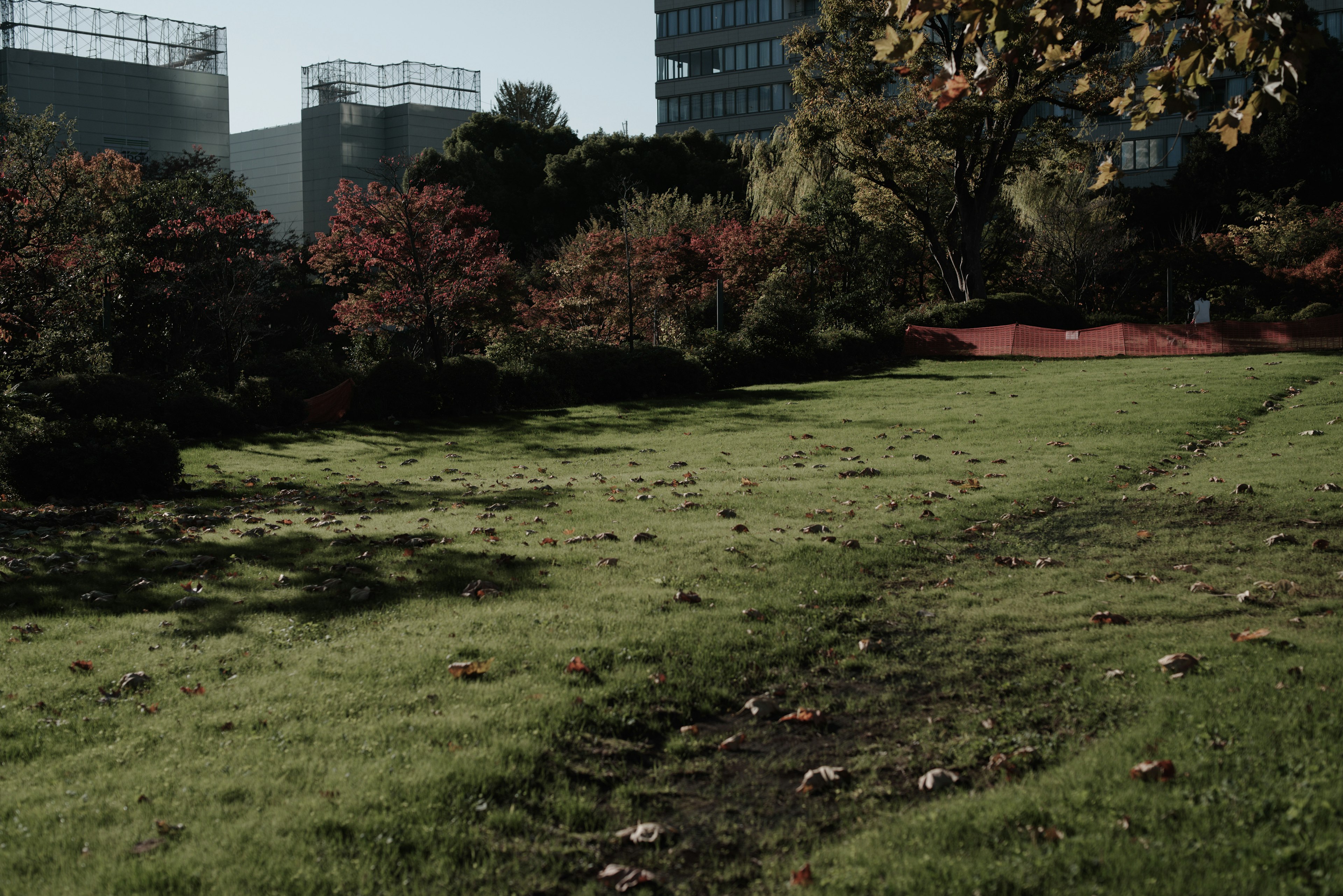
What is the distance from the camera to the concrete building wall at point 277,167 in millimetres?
85062

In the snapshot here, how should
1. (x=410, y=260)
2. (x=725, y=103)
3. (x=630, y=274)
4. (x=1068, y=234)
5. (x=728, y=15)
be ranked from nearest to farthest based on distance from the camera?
1. (x=410, y=260)
2. (x=630, y=274)
3. (x=1068, y=234)
4. (x=728, y=15)
5. (x=725, y=103)

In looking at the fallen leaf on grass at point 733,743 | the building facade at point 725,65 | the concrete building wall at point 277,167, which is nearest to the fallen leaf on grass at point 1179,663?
the fallen leaf on grass at point 733,743

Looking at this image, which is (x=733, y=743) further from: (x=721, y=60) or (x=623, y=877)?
(x=721, y=60)

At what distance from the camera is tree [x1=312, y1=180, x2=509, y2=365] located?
24.1 meters

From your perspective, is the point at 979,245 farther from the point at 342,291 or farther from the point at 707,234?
the point at 342,291

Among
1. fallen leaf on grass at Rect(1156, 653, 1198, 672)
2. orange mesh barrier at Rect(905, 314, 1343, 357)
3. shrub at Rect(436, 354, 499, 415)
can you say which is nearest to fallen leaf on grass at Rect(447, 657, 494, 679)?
fallen leaf on grass at Rect(1156, 653, 1198, 672)

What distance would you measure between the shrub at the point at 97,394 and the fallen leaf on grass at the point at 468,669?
41.2 ft

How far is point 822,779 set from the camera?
12.8 feet

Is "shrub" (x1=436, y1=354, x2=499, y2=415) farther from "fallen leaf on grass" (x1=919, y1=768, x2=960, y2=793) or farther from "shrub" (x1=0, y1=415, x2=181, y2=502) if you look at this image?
"fallen leaf on grass" (x1=919, y1=768, x2=960, y2=793)

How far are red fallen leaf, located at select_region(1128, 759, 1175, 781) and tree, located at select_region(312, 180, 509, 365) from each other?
830 inches

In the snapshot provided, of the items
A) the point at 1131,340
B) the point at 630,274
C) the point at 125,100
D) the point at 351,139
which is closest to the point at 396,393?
the point at 630,274

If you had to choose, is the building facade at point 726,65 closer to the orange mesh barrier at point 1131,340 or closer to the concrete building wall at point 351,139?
the concrete building wall at point 351,139

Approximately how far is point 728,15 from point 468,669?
82.1 m

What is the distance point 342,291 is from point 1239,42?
38.5 m
